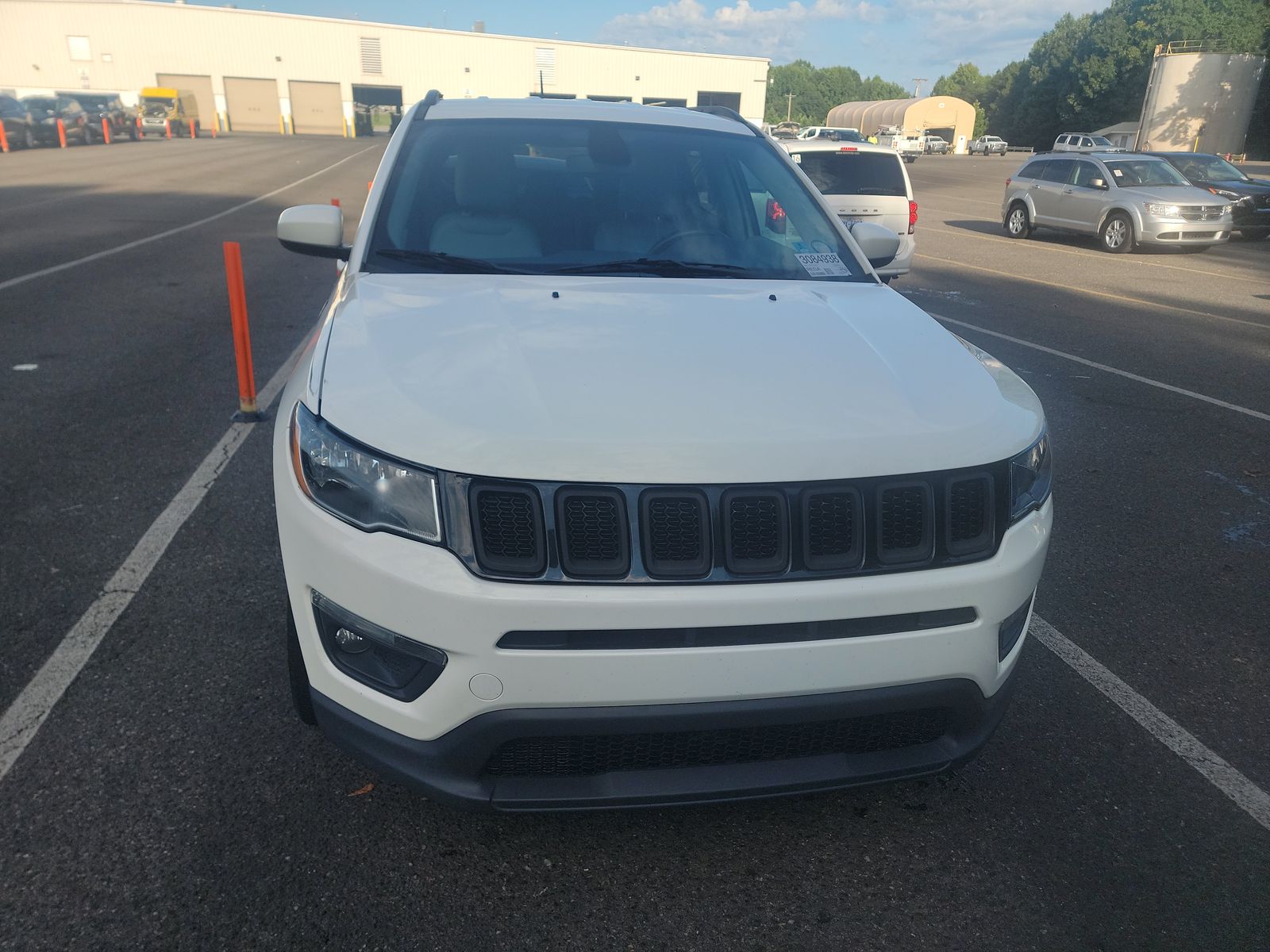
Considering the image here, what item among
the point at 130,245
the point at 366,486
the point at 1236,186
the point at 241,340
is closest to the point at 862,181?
the point at 241,340

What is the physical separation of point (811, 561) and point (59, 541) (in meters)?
3.56

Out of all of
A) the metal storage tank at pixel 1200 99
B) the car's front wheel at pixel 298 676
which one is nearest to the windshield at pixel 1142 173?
the car's front wheel at pixel 298 676

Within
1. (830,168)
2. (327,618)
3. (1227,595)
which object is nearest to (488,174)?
(327,618)

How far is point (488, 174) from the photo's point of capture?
11.7 ft

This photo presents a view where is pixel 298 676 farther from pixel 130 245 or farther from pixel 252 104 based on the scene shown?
pixel 252 104

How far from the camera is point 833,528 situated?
7.05 ft

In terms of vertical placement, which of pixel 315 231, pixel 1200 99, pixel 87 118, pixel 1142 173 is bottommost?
pixel 1142 173

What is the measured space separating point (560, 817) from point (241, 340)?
4232 millimetres

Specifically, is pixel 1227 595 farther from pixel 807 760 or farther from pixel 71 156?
pixel 71 156

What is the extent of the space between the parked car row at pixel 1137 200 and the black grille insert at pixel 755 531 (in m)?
17.3

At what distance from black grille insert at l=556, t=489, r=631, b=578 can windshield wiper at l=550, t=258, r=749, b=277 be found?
1.37 m

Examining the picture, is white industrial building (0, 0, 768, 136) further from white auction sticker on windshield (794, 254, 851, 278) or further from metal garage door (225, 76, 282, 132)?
white auction sticker on windshield (794, 254, 851, 278)

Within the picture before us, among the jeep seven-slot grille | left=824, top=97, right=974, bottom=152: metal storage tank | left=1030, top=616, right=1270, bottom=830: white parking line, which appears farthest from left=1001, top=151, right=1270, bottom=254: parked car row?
left=824, top=97, right=974, bottom=152: metal storage tank

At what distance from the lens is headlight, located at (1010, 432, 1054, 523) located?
94.0 inches
